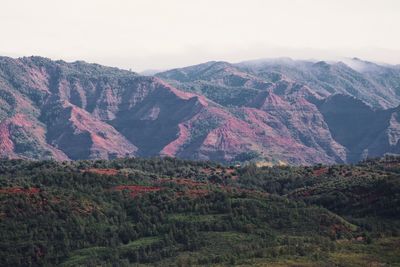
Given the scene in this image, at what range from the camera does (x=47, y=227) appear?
198000 millimetres

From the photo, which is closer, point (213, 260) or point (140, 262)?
point (213, 260)

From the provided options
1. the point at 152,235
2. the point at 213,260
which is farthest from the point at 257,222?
the point at 213,260

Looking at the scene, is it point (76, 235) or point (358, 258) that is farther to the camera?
point (76, 235)

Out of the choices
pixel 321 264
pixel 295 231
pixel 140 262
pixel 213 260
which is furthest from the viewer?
pixel 295 231

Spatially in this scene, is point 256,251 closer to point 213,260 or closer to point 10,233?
point 213,260

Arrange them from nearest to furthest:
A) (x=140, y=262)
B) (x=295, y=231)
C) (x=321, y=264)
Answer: (x=321, y=264)
(x=140, y=262)
(x=295, y=231)

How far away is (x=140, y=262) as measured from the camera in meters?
175

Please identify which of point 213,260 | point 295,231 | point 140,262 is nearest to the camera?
point 213,260

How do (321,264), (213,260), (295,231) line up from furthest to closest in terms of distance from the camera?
(295,231)
(213,260)
(321,264)

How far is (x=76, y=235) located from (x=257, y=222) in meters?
A: 42.8

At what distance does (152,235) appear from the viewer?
198 metres

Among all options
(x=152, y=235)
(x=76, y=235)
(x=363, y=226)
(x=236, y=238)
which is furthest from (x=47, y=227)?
(x=363, y=226)

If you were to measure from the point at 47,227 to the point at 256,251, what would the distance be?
2269 inches

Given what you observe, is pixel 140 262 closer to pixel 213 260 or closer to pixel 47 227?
pixel 213 260
